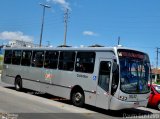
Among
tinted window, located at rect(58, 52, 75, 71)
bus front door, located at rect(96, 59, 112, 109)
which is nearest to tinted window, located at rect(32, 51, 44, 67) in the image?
tinted window, located at rect(58, 52, 75, 71)

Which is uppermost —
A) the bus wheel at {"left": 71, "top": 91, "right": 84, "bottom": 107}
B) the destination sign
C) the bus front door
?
the destination sign

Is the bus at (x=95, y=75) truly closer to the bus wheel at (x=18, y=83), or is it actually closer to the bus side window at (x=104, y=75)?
the bus side window at (x=104, y=75)

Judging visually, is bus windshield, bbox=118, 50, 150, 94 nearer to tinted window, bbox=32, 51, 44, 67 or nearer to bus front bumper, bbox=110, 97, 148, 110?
bus front bumper, bbox=110, 97, 148, 110

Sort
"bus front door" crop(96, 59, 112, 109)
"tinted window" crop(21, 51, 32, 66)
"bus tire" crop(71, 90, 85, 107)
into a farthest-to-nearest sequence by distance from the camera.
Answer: "tinted window" crop(21, 51, 32, 66) < "bus tire" crop(71, 90, 85, 107) < "bus front door" crop(96, 59, 112, 109)

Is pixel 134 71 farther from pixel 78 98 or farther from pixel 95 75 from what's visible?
Answer: pixel 78 98

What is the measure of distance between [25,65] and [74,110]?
710cm

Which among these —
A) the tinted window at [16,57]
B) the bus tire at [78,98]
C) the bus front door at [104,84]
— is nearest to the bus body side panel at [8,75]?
the tinted window at [16,57]

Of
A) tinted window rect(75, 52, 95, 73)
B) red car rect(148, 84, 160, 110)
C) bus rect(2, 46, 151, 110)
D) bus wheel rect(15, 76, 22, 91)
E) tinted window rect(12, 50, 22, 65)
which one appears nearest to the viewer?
bus rect(2, 46, 151, 110)

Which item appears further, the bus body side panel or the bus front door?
the bus body side panel

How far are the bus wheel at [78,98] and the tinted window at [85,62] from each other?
3.59 feet

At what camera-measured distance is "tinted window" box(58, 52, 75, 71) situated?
16531 millimetres

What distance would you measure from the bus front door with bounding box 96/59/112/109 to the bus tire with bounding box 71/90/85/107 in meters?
1.21

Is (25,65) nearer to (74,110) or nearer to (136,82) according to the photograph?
(74,110)

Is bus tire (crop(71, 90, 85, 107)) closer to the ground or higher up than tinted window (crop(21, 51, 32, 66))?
closer to the ground
